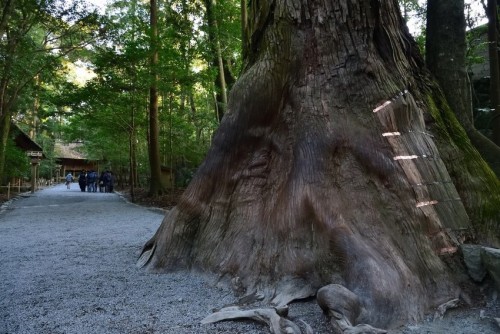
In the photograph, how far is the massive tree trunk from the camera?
2.89m

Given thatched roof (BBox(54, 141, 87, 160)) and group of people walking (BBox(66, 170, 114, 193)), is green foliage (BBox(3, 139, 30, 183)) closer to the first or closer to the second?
group of people walking (BBox(66, 170, 114, 193))

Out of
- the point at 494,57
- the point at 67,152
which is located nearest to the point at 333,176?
the point at 494,57

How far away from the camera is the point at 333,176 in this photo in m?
3.28

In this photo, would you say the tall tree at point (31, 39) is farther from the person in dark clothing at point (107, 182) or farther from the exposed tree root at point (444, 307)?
the exposed tree root at point (444, 307)

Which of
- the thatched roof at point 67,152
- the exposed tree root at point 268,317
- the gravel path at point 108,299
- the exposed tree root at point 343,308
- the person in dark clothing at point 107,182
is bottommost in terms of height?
the gravel path at point 108,299

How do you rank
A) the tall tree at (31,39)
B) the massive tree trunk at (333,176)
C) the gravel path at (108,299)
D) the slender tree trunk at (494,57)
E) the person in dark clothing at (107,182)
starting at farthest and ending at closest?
the person in dark clothing at (107,182), the tall tree at (31,39), the slender tree trunk at (494,57), the massive tree trunk at (333,176), the gravel path at (108,299)

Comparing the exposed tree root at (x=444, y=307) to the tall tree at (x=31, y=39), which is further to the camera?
the tall tree at (x=31, y=39)

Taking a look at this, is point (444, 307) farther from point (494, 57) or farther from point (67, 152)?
point (67, 152)

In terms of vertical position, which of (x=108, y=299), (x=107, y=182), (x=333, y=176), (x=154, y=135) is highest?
(x=154, y=135)

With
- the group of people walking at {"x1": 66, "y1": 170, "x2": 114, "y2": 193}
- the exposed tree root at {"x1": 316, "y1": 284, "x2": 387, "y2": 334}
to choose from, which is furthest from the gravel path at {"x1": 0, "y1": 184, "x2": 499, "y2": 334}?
the group of people walking at {"x1": 66, "y1": 170, "x2": 114, "y2": 193}

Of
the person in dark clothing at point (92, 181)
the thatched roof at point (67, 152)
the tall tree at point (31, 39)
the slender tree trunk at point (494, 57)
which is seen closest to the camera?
the slender tree trunk at point (494, 57)

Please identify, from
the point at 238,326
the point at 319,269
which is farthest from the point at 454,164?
the point at 238,326

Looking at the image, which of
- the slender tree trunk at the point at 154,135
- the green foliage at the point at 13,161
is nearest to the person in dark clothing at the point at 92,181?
the green foliage at the point at 13,161

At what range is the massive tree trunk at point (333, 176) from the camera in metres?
2.89
